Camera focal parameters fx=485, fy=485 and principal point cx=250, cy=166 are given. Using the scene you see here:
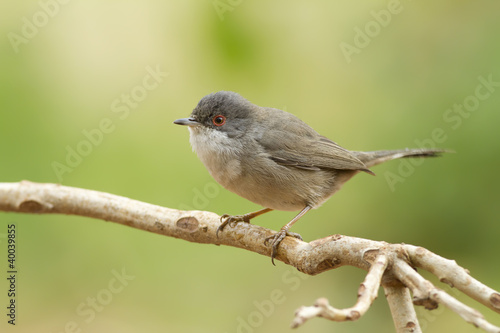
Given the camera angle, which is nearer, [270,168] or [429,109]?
[270,168]

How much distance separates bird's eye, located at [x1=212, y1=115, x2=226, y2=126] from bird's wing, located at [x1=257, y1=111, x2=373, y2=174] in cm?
35

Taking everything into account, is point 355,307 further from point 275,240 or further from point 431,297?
point 275,240

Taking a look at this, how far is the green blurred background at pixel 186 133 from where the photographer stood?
4.29 metres

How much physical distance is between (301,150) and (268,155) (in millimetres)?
398

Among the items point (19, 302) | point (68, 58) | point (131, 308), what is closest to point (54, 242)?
point (19, 302)

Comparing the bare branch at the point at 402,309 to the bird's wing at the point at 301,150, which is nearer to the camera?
the bare branch at the point at 402,309

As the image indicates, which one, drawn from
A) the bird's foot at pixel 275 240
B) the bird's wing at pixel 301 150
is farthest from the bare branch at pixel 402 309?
the bird's wing at pixel 301 150

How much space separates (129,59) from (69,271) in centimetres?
225

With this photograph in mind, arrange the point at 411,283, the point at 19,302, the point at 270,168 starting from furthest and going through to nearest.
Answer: the point at 19,302
the point at 270,168
the point at 411,283

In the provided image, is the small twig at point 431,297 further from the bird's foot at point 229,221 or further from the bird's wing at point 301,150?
the bird's wing at point 301,150

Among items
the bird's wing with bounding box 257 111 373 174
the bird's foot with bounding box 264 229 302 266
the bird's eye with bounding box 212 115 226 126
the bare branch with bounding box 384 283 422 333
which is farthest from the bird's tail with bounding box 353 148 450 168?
the bare branch with bounding box 384 283 422 333

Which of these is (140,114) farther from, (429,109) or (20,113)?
(429,109)

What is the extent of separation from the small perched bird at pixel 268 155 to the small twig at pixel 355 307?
1457 mm

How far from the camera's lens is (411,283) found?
222 cm
